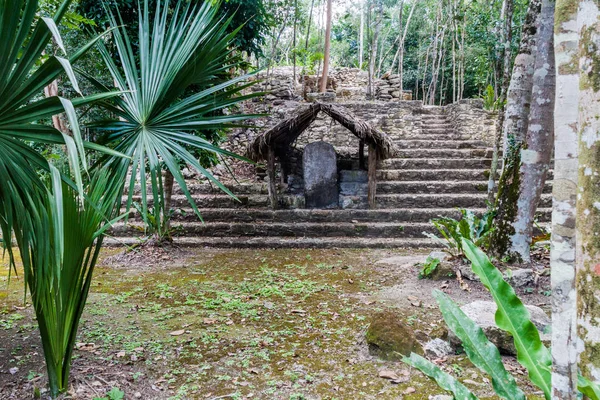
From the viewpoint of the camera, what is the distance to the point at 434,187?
7.29 metres

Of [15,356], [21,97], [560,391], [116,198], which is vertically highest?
[21,97]

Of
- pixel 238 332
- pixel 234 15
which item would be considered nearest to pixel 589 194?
Answer: pixel 238 332

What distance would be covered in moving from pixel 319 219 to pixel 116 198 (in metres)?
4.88

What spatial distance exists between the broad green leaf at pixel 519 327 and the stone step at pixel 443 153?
6.93 meters

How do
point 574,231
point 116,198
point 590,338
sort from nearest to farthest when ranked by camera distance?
point 590,338
point 574,231
point 116,198

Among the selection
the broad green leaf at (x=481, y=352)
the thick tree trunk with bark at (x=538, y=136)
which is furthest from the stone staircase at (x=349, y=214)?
the broad green leaf at (x=481, y=352)

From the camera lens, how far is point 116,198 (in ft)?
6.59

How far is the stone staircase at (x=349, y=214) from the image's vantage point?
6.27 meters

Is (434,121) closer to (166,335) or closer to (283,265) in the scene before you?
(283,265)

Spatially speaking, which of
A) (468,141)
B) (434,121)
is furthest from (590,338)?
(434,121)

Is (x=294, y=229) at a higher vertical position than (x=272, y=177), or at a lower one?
lower

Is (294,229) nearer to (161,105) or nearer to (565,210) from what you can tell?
(161,105)

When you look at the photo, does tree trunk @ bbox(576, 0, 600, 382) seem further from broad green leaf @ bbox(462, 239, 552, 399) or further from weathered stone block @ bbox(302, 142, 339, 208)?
weathered stone block @ bbox(302, 142, 339, 208)

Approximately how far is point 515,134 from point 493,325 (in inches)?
93.2
